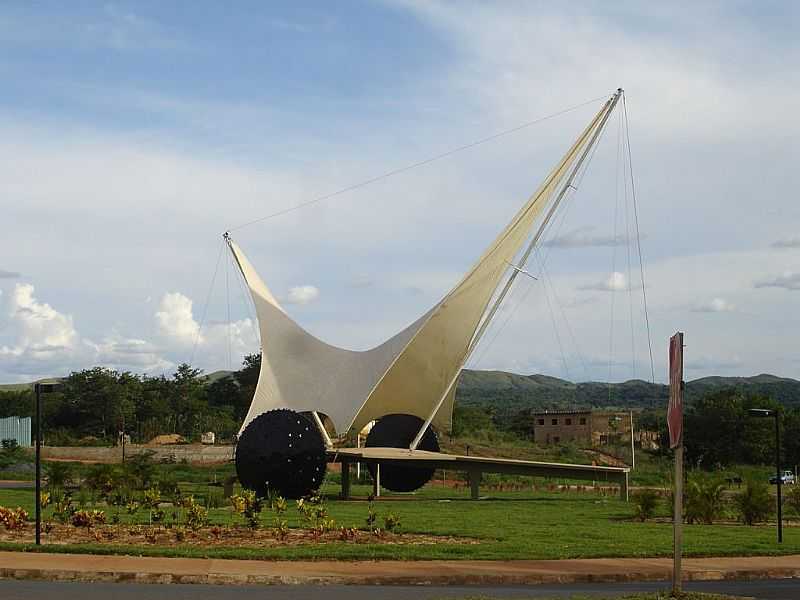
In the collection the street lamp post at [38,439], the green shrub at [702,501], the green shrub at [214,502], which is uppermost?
the street lamp post at [38,439]

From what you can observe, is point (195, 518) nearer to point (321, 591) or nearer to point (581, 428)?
point (321, 591)

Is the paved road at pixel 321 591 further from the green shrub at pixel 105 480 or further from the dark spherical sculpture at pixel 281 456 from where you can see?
the dark spherical sculpture at pixel 281 456

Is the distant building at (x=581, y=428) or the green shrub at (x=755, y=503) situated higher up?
the green shrub at (x=755, y=503)

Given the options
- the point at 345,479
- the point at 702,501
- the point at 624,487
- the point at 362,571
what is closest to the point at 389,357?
the point at 345,479

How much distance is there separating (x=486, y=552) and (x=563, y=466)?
662 inches

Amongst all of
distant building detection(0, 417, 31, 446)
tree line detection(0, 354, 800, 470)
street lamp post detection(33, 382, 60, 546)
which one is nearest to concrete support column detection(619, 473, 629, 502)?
street lamp post detection(33, 382, 60, 546)

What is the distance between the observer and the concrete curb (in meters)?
13.6

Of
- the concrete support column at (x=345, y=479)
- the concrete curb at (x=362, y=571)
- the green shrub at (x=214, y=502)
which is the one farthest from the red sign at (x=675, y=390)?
the concrete support column at (x=345, y=479)

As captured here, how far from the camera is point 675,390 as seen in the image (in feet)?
35.1

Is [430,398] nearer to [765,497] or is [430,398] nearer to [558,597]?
[765,497]

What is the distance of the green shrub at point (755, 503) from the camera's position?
23.5 m

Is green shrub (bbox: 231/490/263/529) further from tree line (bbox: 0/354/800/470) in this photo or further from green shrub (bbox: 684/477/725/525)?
tree line (bbox: 0/354/800/470)

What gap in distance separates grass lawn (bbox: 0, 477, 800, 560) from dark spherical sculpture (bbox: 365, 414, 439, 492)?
4.69m

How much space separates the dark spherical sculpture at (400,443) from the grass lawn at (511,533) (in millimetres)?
4688
